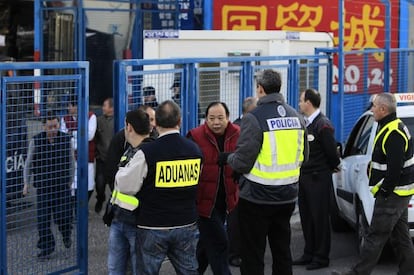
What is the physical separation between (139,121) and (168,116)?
44 cm

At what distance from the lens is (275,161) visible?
6.55 metres

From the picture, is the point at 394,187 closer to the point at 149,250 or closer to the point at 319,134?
the point at 319,134

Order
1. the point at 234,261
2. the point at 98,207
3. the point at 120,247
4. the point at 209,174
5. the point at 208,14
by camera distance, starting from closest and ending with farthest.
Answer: the point at 120,247, the point at 209,174, the point at 234,261, the point at 98,207, the point at 208,14

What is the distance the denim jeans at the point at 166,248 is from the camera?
5.97 m

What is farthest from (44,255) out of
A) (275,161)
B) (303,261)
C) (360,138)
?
(360,138)

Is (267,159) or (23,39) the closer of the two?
(267,159)

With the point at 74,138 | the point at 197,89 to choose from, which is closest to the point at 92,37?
the point at 197,89

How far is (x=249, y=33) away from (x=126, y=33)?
6254 millimetres

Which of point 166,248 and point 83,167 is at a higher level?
point 83,167

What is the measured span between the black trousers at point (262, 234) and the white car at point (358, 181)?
1.68 metres

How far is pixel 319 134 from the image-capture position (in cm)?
841

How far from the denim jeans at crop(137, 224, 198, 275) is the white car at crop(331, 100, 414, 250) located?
2.69 m

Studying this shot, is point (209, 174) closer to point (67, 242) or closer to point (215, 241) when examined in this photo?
point (215, 241)

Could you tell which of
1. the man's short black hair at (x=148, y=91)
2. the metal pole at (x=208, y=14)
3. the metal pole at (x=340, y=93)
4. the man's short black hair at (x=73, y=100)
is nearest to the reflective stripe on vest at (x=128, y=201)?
the man's short black hair at (x=73, y=100)
